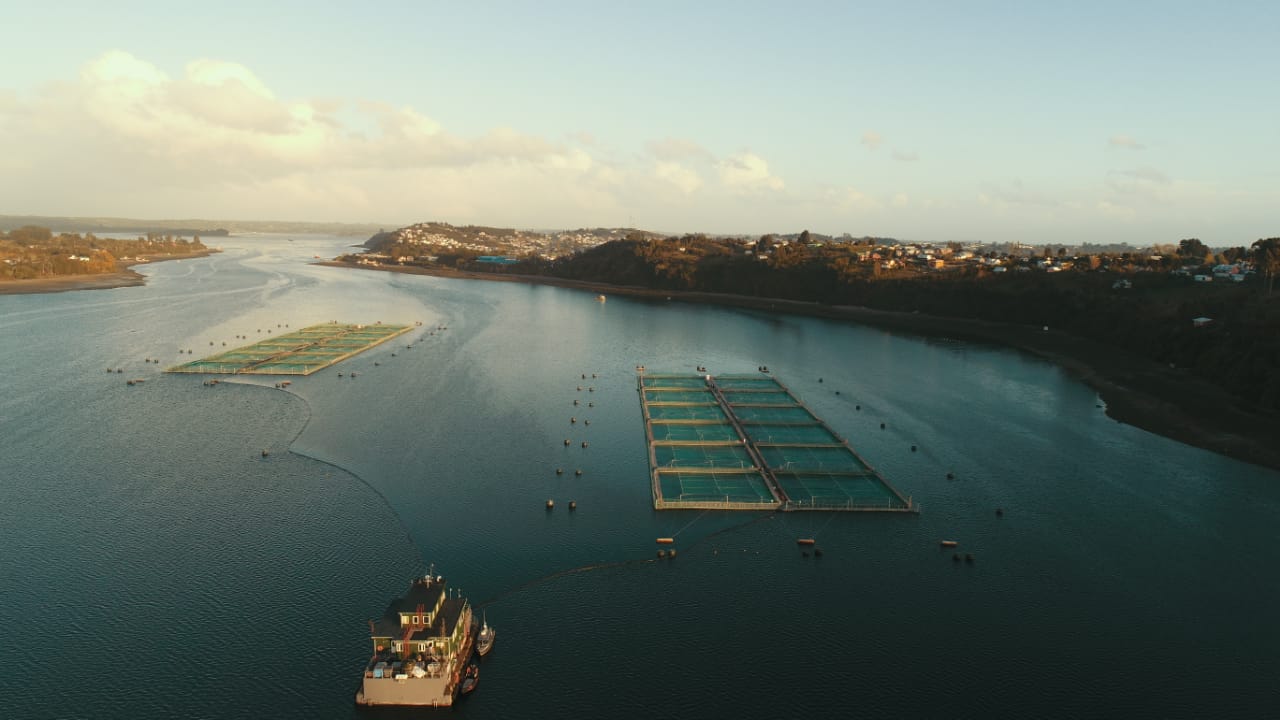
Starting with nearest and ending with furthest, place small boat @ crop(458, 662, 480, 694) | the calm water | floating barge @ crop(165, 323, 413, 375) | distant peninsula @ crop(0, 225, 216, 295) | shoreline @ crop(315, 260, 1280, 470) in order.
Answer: small boat @ crop(458, 662, 480, 694), the calm water, shoreline @ crop(315, 260, 1280, 470), floating barge @ crop(165, 323, 413, 375), distant peninsula @ crop(0, 225, 216, 295)

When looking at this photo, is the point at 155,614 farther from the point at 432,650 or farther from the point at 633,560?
the point at 633,560

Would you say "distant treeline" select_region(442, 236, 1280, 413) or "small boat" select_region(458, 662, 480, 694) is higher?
"distant treeline" select_region(442, 236, 1280, 413)

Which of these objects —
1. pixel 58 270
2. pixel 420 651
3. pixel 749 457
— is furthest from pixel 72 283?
Answer: pixel 420 651

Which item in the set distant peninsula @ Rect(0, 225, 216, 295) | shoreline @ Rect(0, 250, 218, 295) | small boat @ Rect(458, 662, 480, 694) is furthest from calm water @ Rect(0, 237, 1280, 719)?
distant peninsula @ Rect(0, 225, 216, 295)

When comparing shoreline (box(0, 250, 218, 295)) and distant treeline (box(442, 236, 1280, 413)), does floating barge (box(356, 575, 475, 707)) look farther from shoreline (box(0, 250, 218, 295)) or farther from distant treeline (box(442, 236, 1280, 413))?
shoreline (box(0, 250, 218, 295))

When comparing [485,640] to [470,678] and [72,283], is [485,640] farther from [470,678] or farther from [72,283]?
[72,283]

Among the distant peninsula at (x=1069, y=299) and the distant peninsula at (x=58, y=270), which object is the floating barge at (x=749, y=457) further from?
the distant peninsula at (x=58, y=270)

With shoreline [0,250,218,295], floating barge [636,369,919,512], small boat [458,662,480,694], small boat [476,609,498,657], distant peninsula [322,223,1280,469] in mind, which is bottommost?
small boat [458,662,480,694]

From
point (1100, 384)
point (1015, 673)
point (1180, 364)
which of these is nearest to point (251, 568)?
point (1015, 673)
